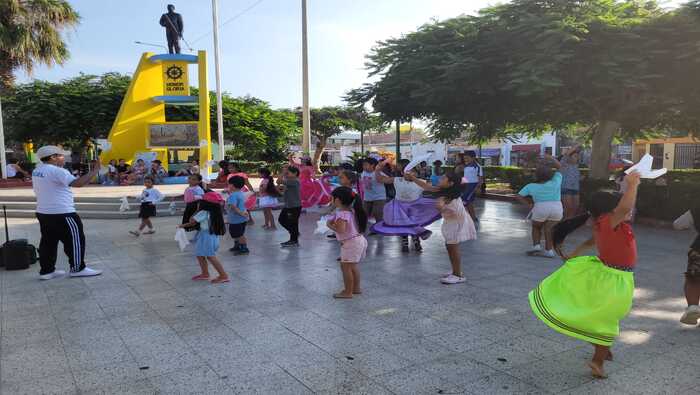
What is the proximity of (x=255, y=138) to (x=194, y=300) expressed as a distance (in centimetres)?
2706

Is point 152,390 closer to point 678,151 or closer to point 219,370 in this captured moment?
point 219,370

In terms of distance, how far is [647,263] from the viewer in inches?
288

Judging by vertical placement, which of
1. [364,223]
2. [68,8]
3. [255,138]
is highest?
[68,8]

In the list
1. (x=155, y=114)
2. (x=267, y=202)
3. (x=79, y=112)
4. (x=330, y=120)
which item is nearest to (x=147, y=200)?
(x=267, y=202)

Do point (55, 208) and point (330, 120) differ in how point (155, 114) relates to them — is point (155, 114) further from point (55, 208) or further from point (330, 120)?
point (330, 120)

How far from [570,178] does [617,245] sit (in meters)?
7.48

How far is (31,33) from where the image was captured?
70.3 feet

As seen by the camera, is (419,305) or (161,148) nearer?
(419,305)

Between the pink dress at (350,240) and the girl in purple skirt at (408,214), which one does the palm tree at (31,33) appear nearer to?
the girl in purple skirt at (408,214)

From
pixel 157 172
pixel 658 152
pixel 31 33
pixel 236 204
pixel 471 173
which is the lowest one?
pixel 236 204

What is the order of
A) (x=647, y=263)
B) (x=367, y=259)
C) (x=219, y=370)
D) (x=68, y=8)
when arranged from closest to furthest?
(x=219, y=370)
(x=647, y=263)
(x=367, y=259)
(x=68, y=8)

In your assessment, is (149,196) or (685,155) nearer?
(149,196)

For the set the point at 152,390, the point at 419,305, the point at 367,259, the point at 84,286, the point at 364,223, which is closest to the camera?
the point at 152,390

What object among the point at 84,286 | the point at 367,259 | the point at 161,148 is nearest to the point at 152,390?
the point at 84,286
